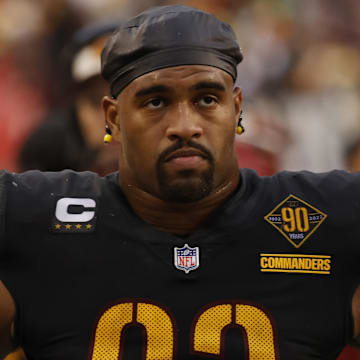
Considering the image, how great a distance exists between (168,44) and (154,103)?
0.50ft

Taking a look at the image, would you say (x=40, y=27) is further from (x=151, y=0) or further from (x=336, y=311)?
(x=336, y=311)

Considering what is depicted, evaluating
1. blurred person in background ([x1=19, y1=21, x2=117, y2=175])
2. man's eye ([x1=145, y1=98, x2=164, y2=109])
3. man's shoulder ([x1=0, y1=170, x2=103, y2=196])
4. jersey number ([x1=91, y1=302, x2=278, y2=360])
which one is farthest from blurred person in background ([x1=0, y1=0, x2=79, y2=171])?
jersey number ([x1=91, y1=302, x2=278, y2=360])

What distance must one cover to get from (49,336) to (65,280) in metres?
0.14

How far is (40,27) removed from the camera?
191 inches

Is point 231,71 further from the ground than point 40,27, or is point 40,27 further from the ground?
point 40,27

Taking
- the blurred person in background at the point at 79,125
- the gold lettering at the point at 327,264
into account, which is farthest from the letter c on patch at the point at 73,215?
the blurred person in background at the point at 79,125

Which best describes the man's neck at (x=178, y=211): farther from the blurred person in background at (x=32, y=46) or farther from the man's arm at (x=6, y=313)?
the blurred person in background at (x=32, y=46)

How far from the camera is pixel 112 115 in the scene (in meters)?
2.12

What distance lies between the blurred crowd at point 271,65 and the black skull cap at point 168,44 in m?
2.40

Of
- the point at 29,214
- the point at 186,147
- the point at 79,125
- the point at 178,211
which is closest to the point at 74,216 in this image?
the point at 29,214

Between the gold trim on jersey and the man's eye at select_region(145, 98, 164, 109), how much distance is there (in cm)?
47

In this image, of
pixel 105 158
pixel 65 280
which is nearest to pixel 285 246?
pixel 65 280

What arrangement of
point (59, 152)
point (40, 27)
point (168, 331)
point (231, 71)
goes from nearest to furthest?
point (168, 331) → point (231, 71) → point (59, 152) → point (40, 27)

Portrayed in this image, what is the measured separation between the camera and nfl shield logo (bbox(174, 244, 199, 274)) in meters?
1.93
